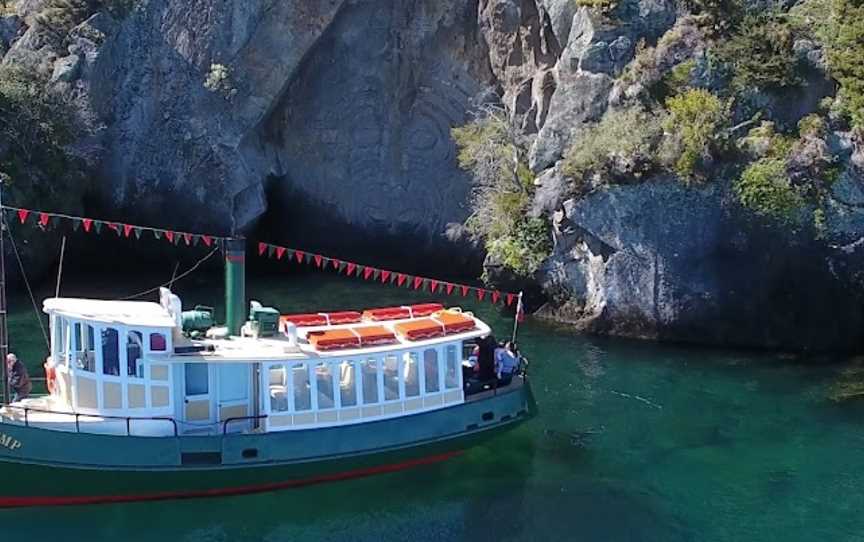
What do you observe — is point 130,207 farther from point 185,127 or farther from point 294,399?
point 294,399

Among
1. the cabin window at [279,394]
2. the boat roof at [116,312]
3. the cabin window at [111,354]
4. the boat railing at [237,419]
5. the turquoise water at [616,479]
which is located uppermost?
the boat roof at [116,312]

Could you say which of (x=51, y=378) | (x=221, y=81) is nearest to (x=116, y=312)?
(x=51, y=378)

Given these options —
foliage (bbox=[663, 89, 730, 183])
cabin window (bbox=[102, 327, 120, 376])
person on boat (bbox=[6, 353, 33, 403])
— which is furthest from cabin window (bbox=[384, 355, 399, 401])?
foliage (bbox=[663, 89, 730, 183])

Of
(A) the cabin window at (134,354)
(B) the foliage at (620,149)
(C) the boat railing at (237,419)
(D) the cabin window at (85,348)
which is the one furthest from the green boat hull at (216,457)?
(B) the foliage at (620,149)

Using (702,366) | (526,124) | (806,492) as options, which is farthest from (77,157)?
(806,492)

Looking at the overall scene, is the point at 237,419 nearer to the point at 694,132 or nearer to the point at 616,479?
the point at 616,479

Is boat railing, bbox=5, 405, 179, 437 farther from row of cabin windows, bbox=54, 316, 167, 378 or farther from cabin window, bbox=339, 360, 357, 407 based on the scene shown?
cabin window, bbox=339, 360, 357, 407

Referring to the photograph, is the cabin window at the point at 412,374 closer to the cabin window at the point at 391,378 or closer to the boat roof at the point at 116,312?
the cabin window at the point at 391,378
